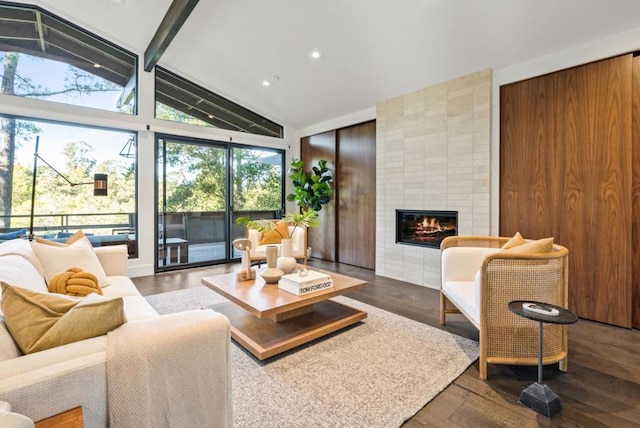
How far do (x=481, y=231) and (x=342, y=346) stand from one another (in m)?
2.23

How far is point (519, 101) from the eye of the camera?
10.8 feet

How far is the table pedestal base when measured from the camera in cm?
162

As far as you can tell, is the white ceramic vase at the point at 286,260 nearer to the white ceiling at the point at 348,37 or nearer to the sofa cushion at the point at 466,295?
the sofa cushion at the point at 466,295

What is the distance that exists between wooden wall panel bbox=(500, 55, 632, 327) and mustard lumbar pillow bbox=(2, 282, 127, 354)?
3654 mm

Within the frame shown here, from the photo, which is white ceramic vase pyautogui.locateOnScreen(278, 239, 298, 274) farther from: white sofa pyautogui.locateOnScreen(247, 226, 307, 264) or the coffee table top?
white sofa pyautogui.locateOnScreen(247, 226, 307, 264)

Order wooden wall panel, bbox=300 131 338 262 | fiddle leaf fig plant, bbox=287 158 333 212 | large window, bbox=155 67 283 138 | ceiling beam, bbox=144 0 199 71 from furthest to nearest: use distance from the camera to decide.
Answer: wooden wall panel, bbox=300 131 338 262, fiddle leaf fig plant, bbox=287 158 333 212, large window, bbox=155 67 283 138, ceiling beam, bbox=144 0 199 71

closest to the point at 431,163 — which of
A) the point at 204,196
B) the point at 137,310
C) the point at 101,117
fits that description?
the point at 137,310

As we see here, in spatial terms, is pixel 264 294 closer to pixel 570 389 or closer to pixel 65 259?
pixel 65 259

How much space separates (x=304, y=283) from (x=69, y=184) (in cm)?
374

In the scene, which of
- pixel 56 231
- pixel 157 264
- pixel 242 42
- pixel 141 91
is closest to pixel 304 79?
pixel 242 42

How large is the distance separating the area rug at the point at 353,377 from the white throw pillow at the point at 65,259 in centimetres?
128

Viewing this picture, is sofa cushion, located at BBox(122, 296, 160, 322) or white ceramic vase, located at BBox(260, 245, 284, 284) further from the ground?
white ceramic vase, located at BBox(260, 245, 284, 284)

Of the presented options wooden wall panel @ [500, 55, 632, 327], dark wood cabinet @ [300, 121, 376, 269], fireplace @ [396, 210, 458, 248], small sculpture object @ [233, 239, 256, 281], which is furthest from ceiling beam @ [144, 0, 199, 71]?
wooden wall panel @ [500, 55, 632, 327]

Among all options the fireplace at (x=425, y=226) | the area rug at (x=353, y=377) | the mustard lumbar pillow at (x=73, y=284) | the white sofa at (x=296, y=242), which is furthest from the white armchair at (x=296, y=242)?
the mustard lumbar pillow at (x=73, y=284)
